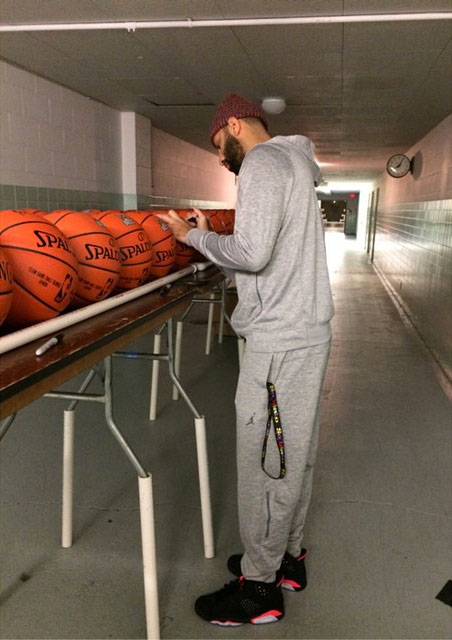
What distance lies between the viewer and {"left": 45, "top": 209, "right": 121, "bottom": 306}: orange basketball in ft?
4.69

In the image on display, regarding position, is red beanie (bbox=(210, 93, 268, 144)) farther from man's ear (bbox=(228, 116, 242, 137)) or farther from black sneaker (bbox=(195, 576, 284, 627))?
black sneaker (bbox=(195, 576, 284, 627))

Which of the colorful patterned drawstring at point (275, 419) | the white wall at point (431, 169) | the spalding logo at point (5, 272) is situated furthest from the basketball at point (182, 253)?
the white wall at point (431, 169)

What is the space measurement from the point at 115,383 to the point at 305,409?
251 cm

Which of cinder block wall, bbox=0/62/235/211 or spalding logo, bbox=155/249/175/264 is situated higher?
cinder block wall, bbox=0/62/235/211

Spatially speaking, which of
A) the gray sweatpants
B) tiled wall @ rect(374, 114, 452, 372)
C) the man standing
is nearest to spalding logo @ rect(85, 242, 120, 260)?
the man standing

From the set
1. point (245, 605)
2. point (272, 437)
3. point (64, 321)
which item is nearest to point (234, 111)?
point (64, 321)

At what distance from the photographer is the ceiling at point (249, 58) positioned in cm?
305

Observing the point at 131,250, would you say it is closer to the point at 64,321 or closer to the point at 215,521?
the point at 64,321

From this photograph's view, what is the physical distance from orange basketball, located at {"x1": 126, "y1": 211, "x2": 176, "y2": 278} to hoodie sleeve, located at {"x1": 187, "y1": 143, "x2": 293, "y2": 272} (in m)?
0.56

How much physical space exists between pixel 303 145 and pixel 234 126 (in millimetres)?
214

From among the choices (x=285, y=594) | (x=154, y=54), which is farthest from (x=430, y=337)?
(x=285, y=594)

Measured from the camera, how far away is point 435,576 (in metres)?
1.85

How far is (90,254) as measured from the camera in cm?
145

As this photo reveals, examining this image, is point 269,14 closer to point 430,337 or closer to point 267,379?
point 267,379
